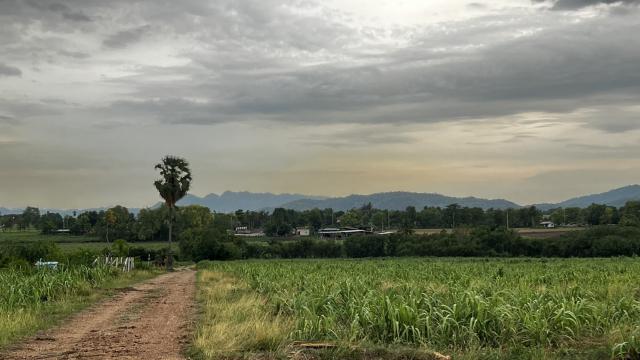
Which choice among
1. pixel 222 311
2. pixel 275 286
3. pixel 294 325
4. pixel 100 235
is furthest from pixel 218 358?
pixel 100 235

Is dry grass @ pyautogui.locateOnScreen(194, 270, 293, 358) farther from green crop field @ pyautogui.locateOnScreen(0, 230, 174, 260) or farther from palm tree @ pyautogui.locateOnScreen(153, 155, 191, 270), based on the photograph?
green crop field @ pyautogui.locateOnScreen(0, 230, 174, 260)

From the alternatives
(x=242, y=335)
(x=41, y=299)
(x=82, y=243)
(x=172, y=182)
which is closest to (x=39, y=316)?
(x=41, y=299)

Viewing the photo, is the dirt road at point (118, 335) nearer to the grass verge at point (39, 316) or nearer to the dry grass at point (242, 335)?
the grass verge at point (39, 316)

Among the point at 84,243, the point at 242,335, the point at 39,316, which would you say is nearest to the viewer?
the point at 242,335

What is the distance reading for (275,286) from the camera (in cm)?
2238

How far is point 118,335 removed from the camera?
536 inches

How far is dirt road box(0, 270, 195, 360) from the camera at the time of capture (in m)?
11.3

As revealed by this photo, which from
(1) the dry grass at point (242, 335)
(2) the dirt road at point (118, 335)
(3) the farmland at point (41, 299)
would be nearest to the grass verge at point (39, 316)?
(3) the farmland at point (41, 299)

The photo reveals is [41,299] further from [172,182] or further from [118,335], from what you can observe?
[172,182]

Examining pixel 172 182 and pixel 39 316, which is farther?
pixel 172 182

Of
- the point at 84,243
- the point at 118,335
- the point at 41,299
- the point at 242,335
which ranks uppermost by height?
the point at 242,335

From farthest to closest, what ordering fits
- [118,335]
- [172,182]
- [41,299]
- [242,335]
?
[172,182] < [41,299] < [118,335] < [242,335]

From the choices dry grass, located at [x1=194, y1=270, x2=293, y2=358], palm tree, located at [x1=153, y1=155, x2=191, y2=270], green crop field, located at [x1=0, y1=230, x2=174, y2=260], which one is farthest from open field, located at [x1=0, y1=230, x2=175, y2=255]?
dry grass, located at [x1=194, y1=270, x2=293, y2=358]

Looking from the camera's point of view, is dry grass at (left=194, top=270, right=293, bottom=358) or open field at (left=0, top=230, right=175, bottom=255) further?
open field at (left=0, top=230, right=175, bottom=255)
